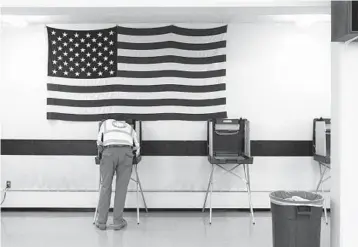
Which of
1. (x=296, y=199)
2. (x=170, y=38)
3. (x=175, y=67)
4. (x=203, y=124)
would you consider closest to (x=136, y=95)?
(x=175, y=67)

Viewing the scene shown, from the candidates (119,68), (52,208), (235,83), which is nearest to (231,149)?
(235,83)

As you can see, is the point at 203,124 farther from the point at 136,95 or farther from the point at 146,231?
the point at 146,231

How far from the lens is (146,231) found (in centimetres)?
438

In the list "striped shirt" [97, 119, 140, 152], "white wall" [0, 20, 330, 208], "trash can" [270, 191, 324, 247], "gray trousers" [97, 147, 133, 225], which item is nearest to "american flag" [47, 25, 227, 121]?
"white wall" [0, 20, 330, 208]

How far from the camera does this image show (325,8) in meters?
3.24

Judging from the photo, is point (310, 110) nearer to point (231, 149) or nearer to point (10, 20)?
point (231, 149)

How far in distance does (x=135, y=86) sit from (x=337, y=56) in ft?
9.37

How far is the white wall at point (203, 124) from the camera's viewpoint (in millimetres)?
5320

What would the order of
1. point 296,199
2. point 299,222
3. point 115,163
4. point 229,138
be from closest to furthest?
1. point 299,222
2. point 296,199
3. point 115,163
4. point 229,138

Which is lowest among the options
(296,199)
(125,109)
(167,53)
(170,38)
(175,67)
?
(296,199)

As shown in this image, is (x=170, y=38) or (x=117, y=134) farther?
(x=170, y=38)

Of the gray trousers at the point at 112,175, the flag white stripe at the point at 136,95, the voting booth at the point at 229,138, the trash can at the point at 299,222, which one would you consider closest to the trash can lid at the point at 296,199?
the trash can at the point at 299,222

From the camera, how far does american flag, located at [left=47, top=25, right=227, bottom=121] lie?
5.19 metres

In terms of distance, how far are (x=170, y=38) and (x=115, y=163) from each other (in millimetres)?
1970
